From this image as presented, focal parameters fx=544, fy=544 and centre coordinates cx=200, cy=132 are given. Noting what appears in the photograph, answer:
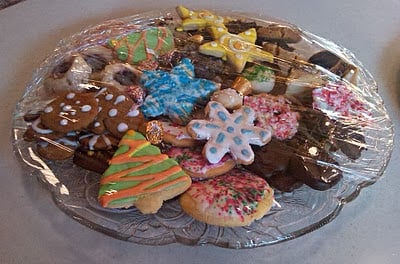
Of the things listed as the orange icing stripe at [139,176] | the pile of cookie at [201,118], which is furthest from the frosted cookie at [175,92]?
the orange icing stripe at [139,176]

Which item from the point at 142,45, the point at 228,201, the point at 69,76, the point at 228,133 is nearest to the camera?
the point at 228,201

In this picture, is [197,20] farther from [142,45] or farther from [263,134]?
[263,134]

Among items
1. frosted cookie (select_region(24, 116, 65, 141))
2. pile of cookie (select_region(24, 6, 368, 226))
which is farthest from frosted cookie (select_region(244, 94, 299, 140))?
frosted cookie (select_region(24, 116, 65, 141))

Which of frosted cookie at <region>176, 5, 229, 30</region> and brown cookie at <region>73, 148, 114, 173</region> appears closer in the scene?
brown cookie at <region>73, 148, 114, 173</region>

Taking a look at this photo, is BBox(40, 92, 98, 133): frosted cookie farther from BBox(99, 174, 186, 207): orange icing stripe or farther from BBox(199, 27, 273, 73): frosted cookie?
BBox(199, 27, 273, 73): frosted cookie

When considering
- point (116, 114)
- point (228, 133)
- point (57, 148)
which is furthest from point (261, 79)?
point (57, 148)

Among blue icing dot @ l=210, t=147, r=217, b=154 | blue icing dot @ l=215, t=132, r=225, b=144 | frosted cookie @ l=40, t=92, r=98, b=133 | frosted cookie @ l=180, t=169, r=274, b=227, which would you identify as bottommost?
frosted cookie @ l=180, t=169, r=274, b=227

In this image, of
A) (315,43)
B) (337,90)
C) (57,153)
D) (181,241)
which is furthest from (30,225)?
(315,43)
